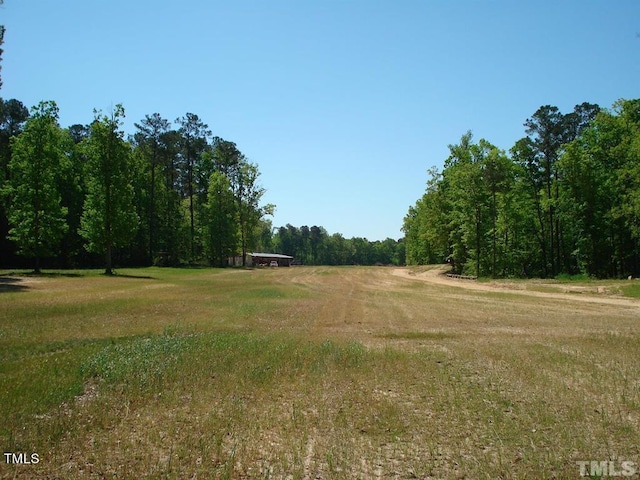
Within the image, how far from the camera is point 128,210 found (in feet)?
167

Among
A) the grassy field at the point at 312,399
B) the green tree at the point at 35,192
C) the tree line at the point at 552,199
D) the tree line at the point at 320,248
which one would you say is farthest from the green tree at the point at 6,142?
the tree line at the point at 320,248

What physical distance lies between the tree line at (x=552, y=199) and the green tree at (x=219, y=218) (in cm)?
3547

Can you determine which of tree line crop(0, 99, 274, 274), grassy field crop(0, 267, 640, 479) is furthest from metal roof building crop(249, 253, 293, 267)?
grassy field crop(0, 267, 640, 479)

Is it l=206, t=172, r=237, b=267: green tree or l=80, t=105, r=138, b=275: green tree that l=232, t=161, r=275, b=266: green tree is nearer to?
l=206, t=172, r=237, b=267: green tree

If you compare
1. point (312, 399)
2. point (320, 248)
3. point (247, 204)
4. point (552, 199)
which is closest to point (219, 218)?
point (247, 204)

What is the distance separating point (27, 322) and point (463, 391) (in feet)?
47.7

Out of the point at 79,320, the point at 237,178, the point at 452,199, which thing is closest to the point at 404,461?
the point at 79,320

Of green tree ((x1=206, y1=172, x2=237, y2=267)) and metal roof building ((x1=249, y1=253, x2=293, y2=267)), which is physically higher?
green tree ((x1=206, y1=172, x2=237, y2=267))

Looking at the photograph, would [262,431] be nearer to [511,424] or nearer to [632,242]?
[511,424]

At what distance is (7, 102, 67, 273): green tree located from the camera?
4381cm

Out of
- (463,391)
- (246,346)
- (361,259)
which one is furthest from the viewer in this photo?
(361,259)

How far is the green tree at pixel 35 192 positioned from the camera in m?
43.8

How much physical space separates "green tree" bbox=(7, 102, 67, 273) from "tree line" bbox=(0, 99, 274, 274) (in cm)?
9

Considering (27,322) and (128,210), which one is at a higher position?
(128,210)
